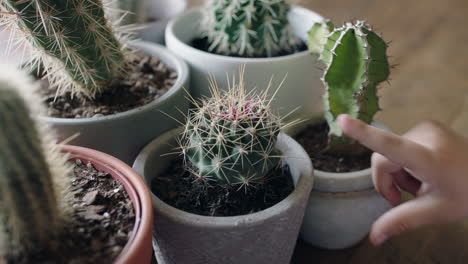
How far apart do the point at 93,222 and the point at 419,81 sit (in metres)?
1.17

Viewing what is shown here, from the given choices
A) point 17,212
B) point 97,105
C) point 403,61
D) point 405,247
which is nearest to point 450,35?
point 403,61

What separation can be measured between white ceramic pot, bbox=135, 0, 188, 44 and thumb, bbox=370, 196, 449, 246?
0.90m

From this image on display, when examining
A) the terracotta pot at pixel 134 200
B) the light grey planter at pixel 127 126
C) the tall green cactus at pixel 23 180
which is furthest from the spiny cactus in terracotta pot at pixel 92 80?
the tall green cactus at pixel 23 180

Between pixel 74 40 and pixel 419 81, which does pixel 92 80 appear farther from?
pixel 419 81

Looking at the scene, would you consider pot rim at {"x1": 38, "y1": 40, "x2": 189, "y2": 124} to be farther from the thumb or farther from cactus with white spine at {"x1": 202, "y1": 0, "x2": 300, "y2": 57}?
the thumb

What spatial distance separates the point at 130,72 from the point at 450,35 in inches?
48.9

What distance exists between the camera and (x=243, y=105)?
69cm

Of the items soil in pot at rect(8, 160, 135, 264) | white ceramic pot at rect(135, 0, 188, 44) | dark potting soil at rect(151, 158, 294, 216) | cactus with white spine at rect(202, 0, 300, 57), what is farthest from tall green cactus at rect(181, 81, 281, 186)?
white ceramic pot at rect(135, 0, 188, 44)

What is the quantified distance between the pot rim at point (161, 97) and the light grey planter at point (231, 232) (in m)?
0.10

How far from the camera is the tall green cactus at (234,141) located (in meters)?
0.67

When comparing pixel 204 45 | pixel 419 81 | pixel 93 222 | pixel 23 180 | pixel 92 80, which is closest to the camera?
pixel 23 180

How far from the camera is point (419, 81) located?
142 centimetres

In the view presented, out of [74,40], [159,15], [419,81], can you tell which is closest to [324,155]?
[74,40]

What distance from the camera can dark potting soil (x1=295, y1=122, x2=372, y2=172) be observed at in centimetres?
89
